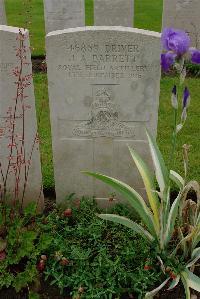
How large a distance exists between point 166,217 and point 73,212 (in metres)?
0.86

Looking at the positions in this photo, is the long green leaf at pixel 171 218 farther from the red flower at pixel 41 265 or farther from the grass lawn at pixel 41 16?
the grass lawn at pixel 41 16

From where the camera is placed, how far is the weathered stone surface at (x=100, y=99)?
296 cm

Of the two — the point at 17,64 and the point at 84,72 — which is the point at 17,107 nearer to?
the point at 17,64

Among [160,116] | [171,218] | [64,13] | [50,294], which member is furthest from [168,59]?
[64,13]

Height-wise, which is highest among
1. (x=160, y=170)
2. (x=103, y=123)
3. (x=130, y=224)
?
(x=103, y=123)

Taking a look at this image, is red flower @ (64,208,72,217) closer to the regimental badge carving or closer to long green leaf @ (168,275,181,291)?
the regimental badge carving

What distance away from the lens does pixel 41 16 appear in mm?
9930

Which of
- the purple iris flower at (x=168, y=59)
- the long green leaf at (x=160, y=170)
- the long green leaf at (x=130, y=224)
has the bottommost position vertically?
the long green leaf at (x=130, y=224)

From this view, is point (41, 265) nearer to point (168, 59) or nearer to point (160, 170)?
point (160, 170)

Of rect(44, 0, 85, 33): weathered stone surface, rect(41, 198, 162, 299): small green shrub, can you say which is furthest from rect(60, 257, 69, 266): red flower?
rect(44, 0, 85, 33): weathered stone surface

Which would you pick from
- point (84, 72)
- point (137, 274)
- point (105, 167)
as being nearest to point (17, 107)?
point (84, 72)

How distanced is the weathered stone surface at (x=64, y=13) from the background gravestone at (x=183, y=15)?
136 cm

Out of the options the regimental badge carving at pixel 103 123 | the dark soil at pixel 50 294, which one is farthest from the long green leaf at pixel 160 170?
the dark soil at pixel 50 294

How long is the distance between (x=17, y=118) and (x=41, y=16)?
7.28 metres
